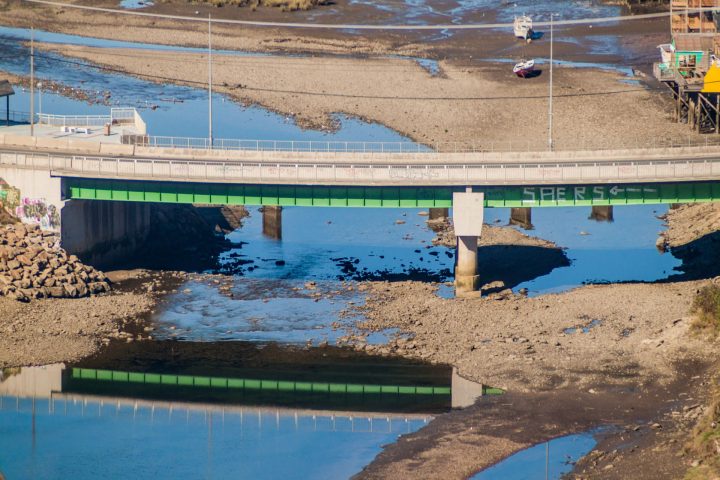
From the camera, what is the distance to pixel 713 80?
12150 centimetres

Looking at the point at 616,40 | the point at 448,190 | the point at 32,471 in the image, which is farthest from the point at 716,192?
the point at 616,40

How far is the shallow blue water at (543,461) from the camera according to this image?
209ft

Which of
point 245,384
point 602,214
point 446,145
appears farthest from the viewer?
point 446,145

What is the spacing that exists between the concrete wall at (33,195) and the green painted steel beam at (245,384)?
63.0ft

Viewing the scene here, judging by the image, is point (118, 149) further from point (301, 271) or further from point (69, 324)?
point (69, 324)

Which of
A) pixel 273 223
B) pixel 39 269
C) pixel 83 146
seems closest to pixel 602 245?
pixel 273 223

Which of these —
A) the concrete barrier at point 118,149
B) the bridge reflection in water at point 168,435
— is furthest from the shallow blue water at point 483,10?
the bridge reflection in water at point 168,435

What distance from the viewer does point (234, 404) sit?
74000 millimetres

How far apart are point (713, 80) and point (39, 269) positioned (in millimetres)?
58559

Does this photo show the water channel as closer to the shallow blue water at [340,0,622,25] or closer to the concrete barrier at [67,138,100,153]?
the concrete barrier at [67,138,100,153]

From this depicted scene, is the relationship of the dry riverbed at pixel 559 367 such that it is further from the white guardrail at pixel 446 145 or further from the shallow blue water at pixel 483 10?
the shallow blue water at pixel 483 10

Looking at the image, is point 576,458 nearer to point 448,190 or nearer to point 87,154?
point 448,190

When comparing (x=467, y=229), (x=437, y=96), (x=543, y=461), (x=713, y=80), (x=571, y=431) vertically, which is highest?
(x=713, y=80)

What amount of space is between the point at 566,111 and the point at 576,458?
231ft
